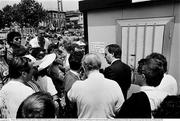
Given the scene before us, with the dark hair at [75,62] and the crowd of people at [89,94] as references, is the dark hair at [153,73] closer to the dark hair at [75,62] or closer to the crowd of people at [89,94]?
the crowd of people at [89,94]

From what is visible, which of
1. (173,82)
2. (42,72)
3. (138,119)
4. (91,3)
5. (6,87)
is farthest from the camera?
(91,3)

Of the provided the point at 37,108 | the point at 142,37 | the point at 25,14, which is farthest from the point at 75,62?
the point at 25,14

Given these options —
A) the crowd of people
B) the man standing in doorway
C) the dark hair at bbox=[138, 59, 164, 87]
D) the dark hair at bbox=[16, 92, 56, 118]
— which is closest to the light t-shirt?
the crowd of people

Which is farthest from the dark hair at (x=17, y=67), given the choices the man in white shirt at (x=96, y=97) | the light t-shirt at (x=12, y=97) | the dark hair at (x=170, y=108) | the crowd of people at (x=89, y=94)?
the dark hair at (x=170, y=108)

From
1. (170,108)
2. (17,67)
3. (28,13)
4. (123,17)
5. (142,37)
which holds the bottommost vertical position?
(170,108)

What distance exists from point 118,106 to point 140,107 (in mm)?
507

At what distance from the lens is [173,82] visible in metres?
2.52

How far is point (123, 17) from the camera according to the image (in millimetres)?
4555

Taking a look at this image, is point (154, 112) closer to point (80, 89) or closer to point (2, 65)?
point (80, 89)

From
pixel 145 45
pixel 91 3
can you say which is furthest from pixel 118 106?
pixel 91 3

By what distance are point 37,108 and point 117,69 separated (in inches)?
71.7

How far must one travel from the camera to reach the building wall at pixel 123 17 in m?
3.72

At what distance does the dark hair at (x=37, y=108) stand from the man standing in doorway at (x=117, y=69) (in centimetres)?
166

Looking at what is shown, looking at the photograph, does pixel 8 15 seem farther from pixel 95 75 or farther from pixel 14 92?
pixel 95 75
